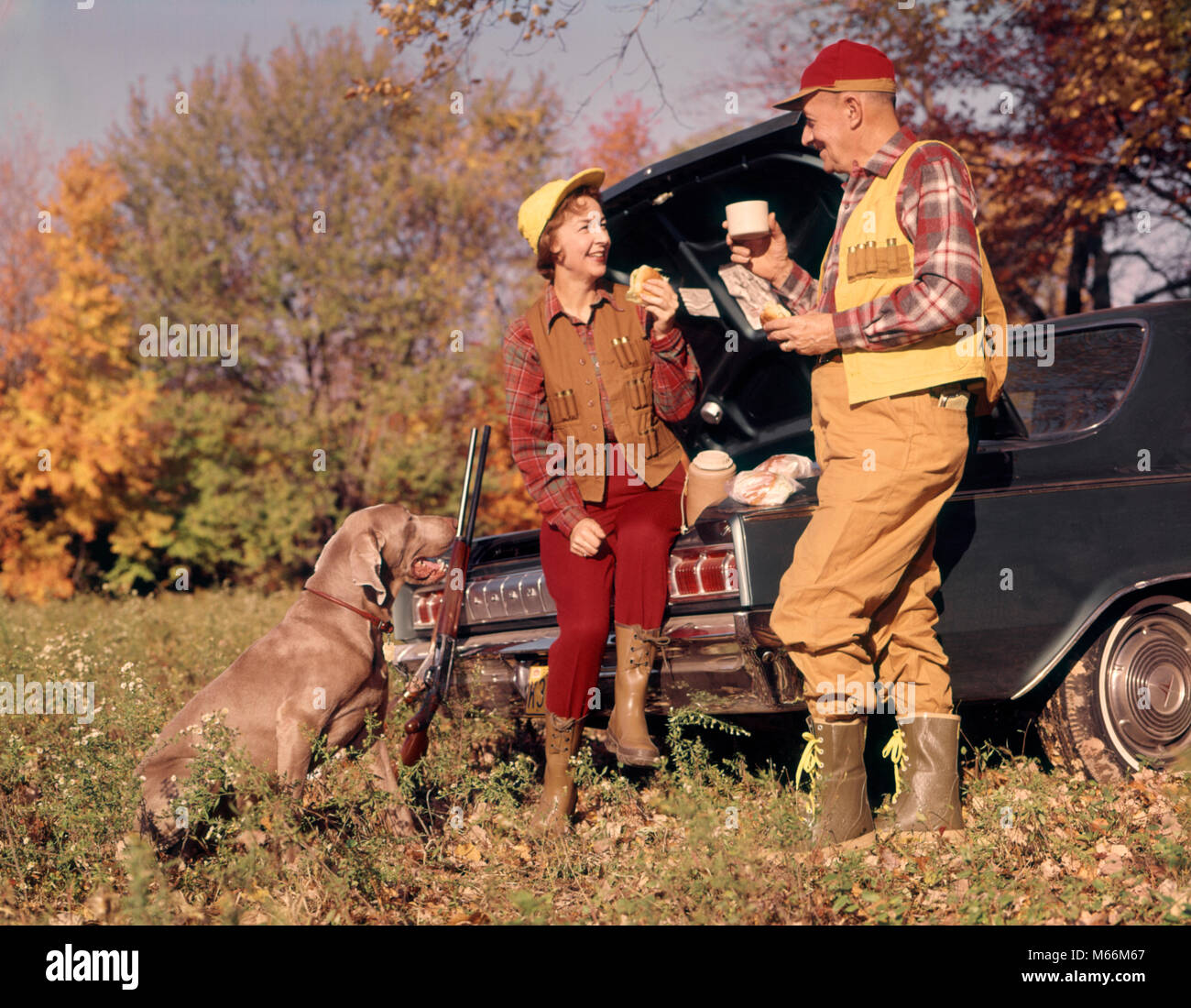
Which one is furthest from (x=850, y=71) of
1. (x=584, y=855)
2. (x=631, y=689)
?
(x=584, y=855)

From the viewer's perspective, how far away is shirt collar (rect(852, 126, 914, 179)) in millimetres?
3688

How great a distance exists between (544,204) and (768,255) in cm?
85

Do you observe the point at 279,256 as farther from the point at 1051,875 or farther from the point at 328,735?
the point at 1051,875

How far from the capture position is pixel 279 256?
55.3 ft

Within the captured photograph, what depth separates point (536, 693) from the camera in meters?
4.42

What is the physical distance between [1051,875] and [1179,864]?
37 centimetres

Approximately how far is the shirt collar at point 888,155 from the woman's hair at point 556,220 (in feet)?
3.53

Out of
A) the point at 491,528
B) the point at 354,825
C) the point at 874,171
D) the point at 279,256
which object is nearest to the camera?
the point at 874,171

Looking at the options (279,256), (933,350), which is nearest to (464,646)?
(933,350)

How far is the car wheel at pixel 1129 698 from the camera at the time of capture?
173 inches

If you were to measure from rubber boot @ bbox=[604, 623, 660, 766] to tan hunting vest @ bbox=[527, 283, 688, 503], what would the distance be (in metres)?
0.55

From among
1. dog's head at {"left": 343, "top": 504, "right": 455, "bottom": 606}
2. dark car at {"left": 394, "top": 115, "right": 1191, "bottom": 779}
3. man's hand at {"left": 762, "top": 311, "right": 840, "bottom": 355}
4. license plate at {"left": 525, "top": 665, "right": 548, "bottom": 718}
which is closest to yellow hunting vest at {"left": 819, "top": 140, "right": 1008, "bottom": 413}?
man's hand at {"left": 762, "top": 311, "right": 840, "bottom": 355}

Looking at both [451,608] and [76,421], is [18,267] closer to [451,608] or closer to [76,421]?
[76,421]

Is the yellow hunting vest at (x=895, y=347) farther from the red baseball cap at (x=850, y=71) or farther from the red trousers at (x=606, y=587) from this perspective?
the red trousers at (x=606, y=587)
